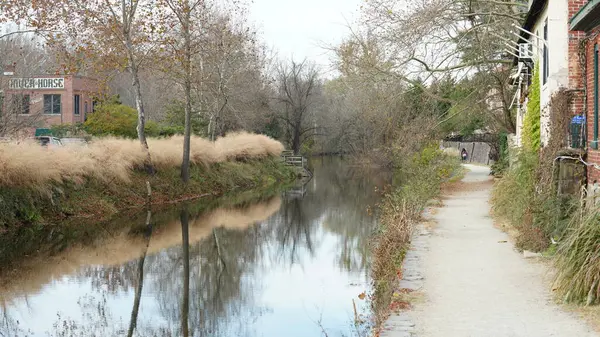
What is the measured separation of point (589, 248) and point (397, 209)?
20.9ft

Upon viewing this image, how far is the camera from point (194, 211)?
25.6 meters

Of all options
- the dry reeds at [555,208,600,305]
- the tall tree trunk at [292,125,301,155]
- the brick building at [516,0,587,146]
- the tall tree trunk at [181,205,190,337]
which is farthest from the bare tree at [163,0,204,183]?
the tall tree trunk at [292,125,301,155]

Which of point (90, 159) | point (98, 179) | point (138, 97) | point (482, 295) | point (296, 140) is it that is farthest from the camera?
point (296, 140)

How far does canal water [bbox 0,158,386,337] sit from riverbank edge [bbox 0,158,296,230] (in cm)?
142

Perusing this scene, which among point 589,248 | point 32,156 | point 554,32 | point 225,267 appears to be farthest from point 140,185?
point 589,248

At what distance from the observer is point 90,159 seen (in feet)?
78.6

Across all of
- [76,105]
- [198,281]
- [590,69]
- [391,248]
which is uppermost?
[76,105]

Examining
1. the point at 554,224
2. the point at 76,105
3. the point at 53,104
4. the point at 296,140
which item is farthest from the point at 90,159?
the point at 296,140

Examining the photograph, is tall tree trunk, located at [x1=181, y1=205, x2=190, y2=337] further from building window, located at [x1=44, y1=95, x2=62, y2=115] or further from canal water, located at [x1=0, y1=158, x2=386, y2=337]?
building window, located at [x1=44, y1=95, x2=62, y2=115]

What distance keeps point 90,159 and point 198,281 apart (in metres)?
11.8

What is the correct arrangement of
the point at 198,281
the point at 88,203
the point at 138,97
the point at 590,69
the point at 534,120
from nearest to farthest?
the point at 590,69, the point at 198,281, the point at 534,120, the point at 88,203, the point at 138,97

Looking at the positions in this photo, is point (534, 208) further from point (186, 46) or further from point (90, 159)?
point (186, 46)

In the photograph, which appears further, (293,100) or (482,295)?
(293,100)

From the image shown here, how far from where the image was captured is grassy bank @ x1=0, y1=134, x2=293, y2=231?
64.6 feet
